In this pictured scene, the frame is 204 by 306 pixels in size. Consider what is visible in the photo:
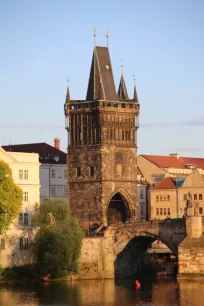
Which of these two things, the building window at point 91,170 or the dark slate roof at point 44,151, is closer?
the building window at point 91,170

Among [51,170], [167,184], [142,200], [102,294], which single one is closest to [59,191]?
[51,170]

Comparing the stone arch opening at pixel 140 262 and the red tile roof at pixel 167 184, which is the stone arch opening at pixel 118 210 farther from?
the red tile roof at pixel 167 184

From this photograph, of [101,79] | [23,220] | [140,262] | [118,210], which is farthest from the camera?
[118,210]

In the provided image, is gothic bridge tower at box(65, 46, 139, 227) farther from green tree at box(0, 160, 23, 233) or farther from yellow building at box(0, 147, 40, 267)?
green tree at box(0, 160, 23, 233)

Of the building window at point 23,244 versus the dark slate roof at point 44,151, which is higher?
the dark slate roof at point 44,151

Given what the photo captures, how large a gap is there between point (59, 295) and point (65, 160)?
145 feet

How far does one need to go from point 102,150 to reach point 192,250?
23244 millimetres

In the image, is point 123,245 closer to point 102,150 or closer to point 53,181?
point 102,150

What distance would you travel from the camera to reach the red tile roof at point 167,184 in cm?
19443

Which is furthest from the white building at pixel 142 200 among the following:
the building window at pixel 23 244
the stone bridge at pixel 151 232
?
the building window at pixel 23 244

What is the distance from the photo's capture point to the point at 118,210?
177m

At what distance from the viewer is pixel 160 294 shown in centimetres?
14138

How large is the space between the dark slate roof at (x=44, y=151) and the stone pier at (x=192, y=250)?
2680 centimetres

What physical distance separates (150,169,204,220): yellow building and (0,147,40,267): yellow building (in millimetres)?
38794
